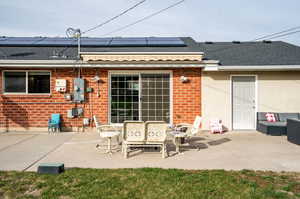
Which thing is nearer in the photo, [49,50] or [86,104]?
[86,104]

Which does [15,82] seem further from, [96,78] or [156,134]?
[156,134]

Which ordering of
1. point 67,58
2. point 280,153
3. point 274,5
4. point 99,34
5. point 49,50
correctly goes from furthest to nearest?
point 99,34 → point 274,5 → point 49,50 → point 67,58 → point 280,153

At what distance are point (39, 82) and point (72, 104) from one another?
1975mm

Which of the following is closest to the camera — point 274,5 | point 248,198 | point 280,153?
point 248,198

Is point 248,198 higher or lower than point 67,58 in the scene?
lower

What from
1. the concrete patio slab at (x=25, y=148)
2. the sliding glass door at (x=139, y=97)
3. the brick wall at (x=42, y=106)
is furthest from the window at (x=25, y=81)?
the sliding glass door at (x=139, y=97)

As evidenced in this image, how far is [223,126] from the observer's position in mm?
11125

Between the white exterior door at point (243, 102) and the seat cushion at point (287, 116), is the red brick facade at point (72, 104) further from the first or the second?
the seat cushion at point (287, 116)

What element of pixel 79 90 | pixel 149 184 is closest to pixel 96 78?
pixel 79 90

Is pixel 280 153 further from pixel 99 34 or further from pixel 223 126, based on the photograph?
pixel 99 34

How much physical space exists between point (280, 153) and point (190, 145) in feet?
9.76

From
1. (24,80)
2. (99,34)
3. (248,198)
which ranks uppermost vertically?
(99,34)

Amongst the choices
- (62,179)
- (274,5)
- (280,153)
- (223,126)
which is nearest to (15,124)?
(62,179)

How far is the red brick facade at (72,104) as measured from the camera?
35.4ft
